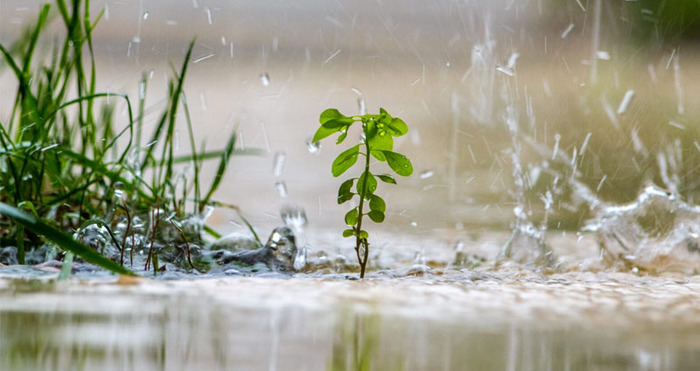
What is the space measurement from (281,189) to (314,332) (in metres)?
1.66

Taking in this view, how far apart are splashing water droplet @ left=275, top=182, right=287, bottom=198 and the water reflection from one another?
143cm

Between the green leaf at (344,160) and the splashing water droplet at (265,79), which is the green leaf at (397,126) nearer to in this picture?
the green leaf at (344,160)

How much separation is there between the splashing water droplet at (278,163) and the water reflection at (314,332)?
1660 mm

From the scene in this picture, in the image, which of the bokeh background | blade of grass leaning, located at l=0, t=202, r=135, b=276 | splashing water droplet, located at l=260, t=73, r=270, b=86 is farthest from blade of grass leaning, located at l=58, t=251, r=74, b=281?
splashing water droplet, located at l=260, t=73, r=270, b=86

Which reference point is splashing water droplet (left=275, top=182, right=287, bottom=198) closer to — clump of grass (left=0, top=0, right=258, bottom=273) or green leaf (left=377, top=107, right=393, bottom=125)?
clump of grass (left=0, top=0, right=258, bottom=273)

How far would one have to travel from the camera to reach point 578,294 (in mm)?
647

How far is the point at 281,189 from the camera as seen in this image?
2.10 m

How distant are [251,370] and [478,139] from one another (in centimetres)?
203

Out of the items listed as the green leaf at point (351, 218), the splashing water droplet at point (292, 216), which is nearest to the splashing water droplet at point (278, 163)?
the splashing water droplet at point (292, 216)

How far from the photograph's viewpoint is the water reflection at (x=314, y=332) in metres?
0.38

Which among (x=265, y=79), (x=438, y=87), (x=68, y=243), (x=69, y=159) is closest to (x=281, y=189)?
(x=265, y=79)

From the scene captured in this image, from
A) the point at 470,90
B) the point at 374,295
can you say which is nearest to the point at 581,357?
the point at 374,295

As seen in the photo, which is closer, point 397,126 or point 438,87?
point 397,126

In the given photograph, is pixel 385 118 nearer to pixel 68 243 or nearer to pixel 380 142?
pixel 380 142
